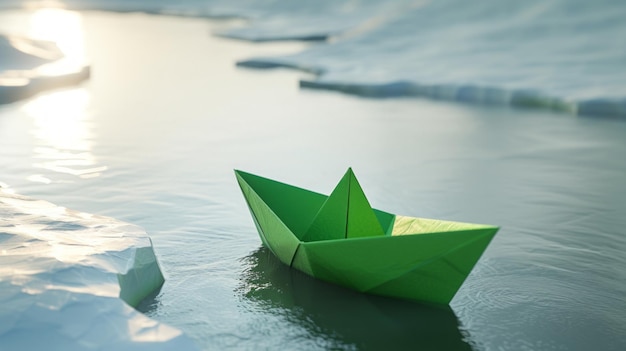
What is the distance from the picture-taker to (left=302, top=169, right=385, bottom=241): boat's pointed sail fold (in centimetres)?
288

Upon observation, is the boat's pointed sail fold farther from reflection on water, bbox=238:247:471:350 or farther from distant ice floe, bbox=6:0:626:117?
distant ice floe, bbox=6:0:626:117

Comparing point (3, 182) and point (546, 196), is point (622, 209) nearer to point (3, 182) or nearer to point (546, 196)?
point (546, 196)

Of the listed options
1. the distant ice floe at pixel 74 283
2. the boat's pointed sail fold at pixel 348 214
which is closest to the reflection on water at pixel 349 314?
the boat's pointed sail fold at pixel 348 214

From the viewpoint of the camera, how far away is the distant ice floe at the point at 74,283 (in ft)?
7.33

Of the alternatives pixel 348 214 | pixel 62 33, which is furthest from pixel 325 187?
pixel 62 33

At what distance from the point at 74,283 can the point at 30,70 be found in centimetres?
520

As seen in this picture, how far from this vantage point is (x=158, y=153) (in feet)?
15.9

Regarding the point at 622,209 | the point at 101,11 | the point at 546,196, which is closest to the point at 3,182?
the point at 546,196

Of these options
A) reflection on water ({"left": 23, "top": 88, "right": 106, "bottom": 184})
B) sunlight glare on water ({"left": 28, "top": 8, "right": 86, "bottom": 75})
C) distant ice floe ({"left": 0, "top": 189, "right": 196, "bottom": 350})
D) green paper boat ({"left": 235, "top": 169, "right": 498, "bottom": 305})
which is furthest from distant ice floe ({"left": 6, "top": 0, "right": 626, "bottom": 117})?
distant ice floe ({"left": 0, "top": 189, "right": 196, "bottom": 350})

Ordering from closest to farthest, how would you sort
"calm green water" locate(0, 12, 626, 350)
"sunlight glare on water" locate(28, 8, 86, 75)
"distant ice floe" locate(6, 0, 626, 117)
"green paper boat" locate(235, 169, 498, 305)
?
"green paper boat" locate(235, 169, 498, 305)
"calm green water" locate(0, 12, 626, 350)
"distant ice floe" locate(6, 0, 626, 117)
"sunlight glare on water" locate(28, 8, 86, 75)

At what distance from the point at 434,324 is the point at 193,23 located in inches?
421

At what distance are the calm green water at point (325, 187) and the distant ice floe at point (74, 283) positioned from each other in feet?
0.52

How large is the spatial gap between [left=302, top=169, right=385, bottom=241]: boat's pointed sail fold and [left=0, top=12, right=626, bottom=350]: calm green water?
0.20m

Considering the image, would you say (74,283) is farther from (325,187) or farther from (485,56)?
(485,56)
